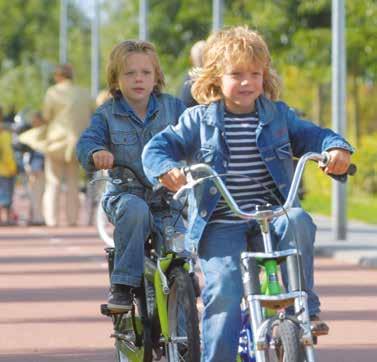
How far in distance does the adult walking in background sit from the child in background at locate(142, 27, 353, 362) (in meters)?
16.8

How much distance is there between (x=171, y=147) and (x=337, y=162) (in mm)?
701

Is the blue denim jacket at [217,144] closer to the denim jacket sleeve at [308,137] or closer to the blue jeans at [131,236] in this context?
the denim jacket sleeve at [308,137]

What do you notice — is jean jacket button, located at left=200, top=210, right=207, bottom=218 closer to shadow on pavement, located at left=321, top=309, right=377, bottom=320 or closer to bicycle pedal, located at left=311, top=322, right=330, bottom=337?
bicycle pedal, located at left=311, top=322, right=330, bottom=337

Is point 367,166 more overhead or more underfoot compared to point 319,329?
more overhead

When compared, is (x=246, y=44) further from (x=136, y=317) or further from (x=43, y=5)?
(x=43, y=5)

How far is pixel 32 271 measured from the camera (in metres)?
17.0

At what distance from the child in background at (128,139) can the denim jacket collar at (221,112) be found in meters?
1.09

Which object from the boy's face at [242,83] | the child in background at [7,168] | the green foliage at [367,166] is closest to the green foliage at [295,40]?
the green foliage at [367,166]

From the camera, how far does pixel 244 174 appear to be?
24.3 feet

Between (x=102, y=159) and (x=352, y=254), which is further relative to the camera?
(x=352, y=254)

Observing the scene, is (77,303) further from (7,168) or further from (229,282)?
(7,168)

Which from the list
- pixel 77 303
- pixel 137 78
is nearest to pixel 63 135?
pixel 77 303

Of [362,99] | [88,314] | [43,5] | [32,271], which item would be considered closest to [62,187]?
[32,271]

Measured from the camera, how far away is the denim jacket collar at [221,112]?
7457 millimetres
